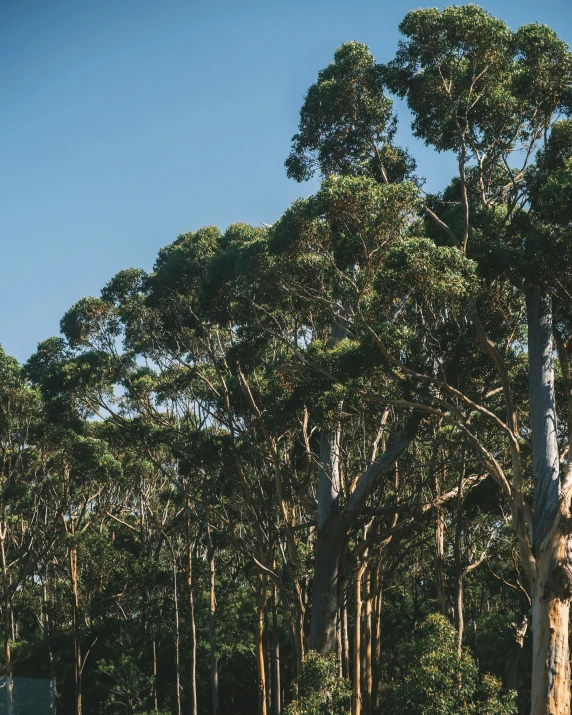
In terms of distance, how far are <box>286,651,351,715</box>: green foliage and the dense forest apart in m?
0.06

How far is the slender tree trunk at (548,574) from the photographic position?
33.7 ft

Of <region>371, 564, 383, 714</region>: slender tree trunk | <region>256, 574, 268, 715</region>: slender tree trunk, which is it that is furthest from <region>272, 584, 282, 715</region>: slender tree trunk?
<region>371, 564, 383, 714</region>: slender tree trunk

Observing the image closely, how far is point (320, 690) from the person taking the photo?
39.2 ft

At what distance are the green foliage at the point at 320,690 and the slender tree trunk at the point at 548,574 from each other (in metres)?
2.82

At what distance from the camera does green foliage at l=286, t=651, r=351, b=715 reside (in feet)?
37.4

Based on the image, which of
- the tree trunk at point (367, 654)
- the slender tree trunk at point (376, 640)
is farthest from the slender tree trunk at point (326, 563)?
the slender tree trunk at point (376, 640)

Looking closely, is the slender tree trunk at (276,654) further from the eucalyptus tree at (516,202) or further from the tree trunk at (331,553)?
the eucalyptus tree at (516,202)

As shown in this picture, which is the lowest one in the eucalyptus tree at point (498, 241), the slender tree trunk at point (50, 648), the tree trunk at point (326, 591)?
the slender tree trunk at point (50, 648)

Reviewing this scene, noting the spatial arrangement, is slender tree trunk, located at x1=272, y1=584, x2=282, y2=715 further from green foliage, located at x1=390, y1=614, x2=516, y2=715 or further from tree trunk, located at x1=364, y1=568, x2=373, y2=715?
green foliage, located at x1=390, y1=614, x2=516, y2=715

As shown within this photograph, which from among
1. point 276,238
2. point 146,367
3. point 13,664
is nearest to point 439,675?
point 276,238

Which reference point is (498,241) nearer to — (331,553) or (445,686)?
(445,686)

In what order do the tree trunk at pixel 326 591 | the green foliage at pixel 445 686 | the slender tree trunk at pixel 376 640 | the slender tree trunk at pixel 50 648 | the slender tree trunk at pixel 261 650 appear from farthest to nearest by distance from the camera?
the slender tree trunk at pixel 50 648, the slender tree trunk at pixel 376 640, the slender tree trunk at pixel 261 650, the tree trunk at pixel 326 591, the green foliage at pixel 445 686

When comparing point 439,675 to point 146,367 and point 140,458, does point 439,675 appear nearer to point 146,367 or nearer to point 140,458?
point 146,367

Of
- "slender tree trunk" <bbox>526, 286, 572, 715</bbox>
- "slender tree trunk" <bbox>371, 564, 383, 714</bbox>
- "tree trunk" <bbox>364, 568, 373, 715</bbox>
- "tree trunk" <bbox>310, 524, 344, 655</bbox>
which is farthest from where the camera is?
"slender tree trunk" <bbox>371, 564, 383, 714</bbox>
